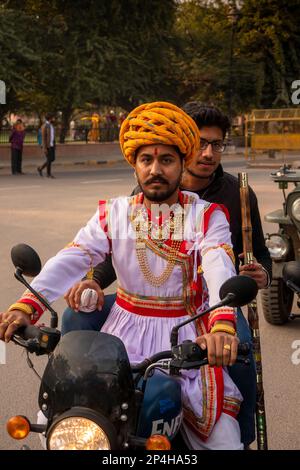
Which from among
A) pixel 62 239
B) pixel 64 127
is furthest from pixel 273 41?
pixel 62 239

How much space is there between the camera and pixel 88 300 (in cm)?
312

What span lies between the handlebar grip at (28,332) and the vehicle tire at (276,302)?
415 centimetres

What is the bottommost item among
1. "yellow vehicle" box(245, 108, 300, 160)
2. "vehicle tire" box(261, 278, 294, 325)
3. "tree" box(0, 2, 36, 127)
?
"vehicle tire" box(261, 278, 294, 325)

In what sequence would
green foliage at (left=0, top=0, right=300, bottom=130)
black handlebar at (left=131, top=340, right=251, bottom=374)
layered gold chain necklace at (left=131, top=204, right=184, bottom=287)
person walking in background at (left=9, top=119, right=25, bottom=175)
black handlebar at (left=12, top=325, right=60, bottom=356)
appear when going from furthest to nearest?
green foliage at (left=0, top=0, right=300, bottom=130) → person walking in background at (left=9, top=119, right=25, bottom=175) → layered gold chain necklace at (left=131, top=204, right=184, bottom=287) → black handlebar at (left=12, top=325, right=60, bottom=356) → black handlebar at (left=131, top=340, right=251, bottom=374)

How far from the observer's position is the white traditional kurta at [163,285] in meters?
2.74

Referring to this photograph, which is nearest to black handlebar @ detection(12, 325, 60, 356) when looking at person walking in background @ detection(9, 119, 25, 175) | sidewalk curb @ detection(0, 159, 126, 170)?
person walking in background @ detection(9, 119, 25, 175)

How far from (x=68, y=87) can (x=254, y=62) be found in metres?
12.9

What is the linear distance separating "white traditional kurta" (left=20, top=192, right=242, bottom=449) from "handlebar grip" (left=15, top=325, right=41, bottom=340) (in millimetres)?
139

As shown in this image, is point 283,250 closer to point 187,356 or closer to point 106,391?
point 187,356

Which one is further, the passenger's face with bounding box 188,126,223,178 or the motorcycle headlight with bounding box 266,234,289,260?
the motorcycle headlight with bounding box 266,234,289,260

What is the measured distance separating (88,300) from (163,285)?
342mm

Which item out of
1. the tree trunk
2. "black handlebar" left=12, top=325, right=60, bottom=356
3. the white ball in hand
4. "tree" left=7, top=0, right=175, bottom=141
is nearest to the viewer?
"black handlebar" left=12, top=325, right=60, bottom=356

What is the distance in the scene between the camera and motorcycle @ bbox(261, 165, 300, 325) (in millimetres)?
6616

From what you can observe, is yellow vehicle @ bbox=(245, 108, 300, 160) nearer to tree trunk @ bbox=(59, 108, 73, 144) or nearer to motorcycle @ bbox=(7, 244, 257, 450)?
tree trunk @ bbox=(59, 108, 73, 144)
